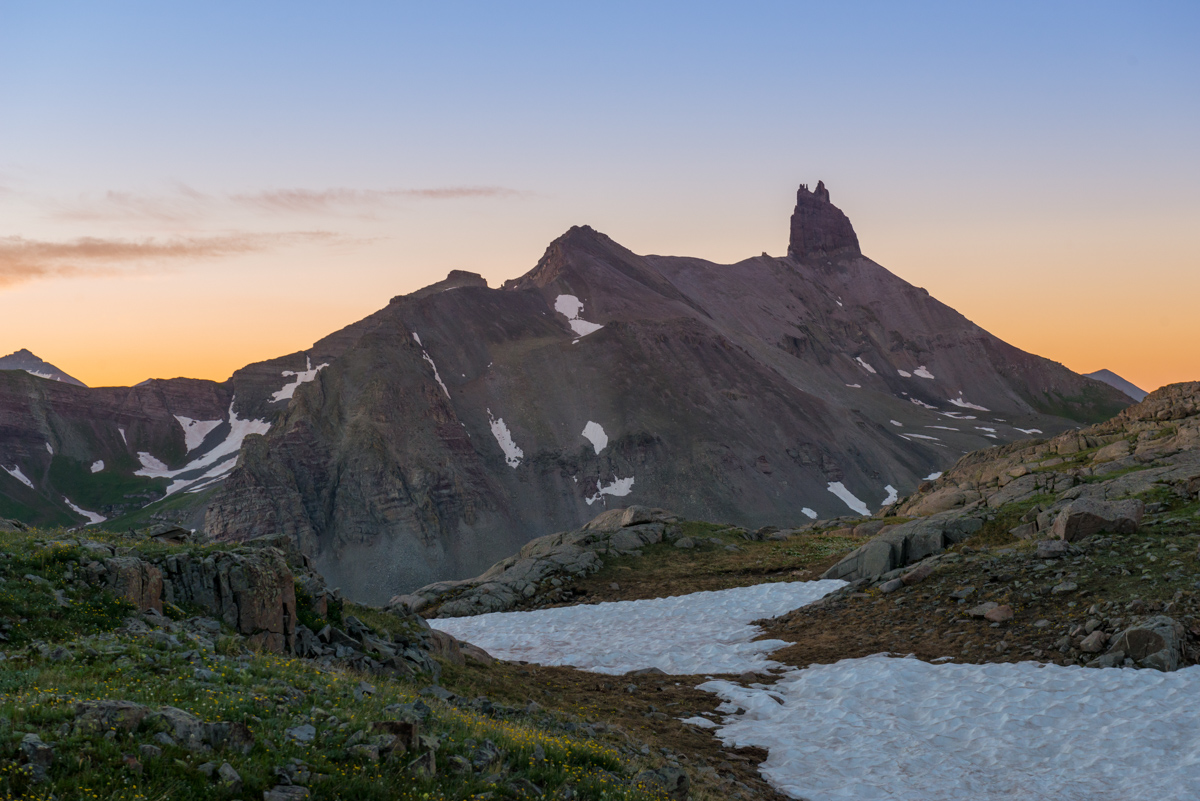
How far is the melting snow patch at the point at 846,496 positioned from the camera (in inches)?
7269

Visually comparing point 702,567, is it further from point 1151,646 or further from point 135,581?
point 135,581

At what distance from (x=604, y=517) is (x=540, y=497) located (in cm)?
12150

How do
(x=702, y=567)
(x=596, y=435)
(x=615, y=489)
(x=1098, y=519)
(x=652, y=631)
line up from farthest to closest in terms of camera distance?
(x=596, y=435), (x=615, y=489), (x=702, y=567), (x=652, y=631), (x=1098, y=519)

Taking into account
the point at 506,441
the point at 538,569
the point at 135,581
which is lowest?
the point at 538,569

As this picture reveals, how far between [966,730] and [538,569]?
93.2 feet

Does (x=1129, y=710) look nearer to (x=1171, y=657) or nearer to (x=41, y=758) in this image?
(x=1171, y=657)

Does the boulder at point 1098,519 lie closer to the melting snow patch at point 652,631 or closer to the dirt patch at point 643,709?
the melting snow patch at point 652,631

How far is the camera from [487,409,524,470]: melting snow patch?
187 m

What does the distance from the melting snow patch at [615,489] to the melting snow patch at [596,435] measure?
31.0 feet

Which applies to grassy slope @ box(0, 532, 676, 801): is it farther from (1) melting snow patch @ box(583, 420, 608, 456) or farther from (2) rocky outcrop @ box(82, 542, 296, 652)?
(1) melting snow patch @ box(583, 420, 608, 456)

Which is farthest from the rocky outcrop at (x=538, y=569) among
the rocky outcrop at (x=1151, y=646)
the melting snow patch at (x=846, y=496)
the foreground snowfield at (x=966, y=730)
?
the melting snow patch at (x=846, y=496)

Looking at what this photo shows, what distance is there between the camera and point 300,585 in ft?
65.2

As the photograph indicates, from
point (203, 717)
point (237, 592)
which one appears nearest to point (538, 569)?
point (237, 592)

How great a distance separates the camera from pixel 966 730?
17.7m
